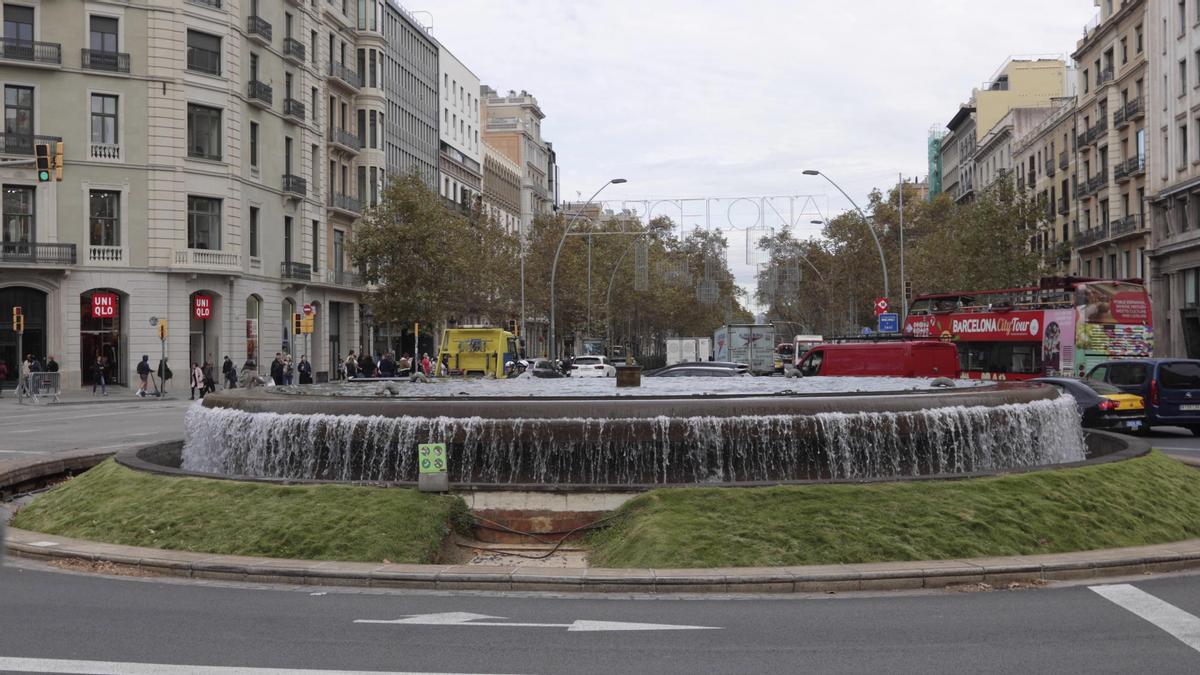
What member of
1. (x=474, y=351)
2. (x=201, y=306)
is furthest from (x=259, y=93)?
(x=474, y=351)

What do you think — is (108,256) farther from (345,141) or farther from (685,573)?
(685,573)

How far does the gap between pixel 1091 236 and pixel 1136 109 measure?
1027 cm

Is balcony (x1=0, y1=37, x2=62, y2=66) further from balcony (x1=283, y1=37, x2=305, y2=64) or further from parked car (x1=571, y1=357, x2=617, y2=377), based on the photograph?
parked car (x1=571, y1=357, x2=617, y2=377)

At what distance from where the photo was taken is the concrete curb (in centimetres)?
1005

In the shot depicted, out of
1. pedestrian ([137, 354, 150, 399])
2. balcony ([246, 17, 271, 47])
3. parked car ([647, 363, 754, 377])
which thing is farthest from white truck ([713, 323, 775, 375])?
parked car ([647, 363, 754, 377])

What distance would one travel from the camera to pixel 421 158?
9306 centimetres

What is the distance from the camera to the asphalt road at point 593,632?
764 centimetres

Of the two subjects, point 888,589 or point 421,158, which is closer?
point 888,589

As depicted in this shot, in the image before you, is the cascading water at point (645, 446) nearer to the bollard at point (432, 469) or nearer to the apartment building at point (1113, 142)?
the bollard at point (432, 469)

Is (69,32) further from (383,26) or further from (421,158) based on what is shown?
(421,158)

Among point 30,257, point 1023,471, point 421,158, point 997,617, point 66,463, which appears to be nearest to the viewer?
point 997,617

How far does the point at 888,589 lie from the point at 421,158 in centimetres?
8598

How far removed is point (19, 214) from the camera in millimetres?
48969

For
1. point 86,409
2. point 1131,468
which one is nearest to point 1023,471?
point 1131,468
